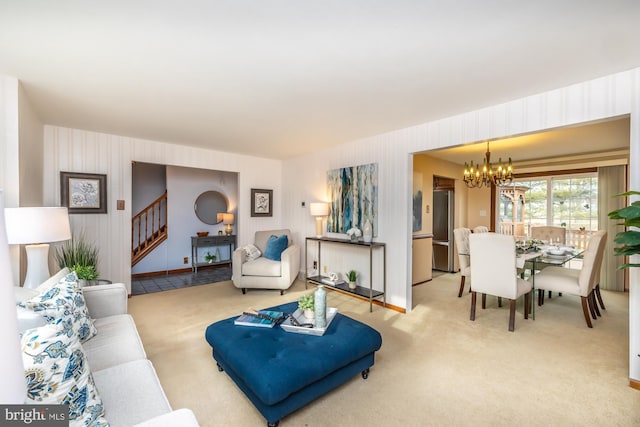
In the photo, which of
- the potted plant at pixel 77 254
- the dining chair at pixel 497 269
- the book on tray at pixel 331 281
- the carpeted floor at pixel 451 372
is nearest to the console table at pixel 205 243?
the potted plant at pixel 77 254

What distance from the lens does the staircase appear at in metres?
5.49

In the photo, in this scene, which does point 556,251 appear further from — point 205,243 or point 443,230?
point 205,243

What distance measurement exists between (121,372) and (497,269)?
344 centimetres

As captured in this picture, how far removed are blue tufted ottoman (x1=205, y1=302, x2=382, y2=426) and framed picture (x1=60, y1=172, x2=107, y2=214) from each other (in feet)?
9.63

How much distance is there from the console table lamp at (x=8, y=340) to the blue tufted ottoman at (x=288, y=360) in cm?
124

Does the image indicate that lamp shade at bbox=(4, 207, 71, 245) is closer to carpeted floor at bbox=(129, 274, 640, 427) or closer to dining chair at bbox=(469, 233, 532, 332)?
carpeted floor at bbox=(129, 274, 640, 427)

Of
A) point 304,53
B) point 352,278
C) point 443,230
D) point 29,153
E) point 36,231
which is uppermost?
point 304,53

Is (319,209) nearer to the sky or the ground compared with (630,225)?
nearer to the sky

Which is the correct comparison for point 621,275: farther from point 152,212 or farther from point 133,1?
point 152,212

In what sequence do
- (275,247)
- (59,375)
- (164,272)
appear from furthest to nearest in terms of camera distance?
(164,272) < (275,247) < (59,375)

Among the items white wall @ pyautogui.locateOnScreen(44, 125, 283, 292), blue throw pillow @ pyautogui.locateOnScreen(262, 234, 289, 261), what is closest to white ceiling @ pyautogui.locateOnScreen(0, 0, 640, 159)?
white wall @ pyautogui.locateOnScreen(44, 125, 283, 292)

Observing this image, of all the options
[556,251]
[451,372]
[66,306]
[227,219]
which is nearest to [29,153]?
[66,306]

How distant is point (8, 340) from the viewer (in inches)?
19.8

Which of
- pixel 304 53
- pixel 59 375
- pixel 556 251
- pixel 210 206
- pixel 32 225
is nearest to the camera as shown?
pixel 59 375
